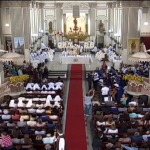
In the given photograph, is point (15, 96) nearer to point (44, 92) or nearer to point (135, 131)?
point (44, 92)

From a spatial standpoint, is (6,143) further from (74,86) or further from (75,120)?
(74,86)

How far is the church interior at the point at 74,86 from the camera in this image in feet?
30.9

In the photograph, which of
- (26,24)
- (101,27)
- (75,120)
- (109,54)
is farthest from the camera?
(101,27)

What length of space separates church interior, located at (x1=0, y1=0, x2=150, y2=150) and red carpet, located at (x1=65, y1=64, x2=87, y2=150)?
4cm

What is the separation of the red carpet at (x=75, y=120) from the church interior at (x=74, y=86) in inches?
1.5

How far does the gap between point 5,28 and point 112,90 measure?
47.8 feet

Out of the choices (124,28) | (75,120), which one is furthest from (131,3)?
(75,120)

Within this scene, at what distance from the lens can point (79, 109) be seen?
13.4 meters

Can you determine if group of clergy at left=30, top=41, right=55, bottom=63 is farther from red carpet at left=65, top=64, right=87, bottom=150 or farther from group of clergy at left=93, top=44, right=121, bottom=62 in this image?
red carpet at left=65, top=64, right=87, bottom=150

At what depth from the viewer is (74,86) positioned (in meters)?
17.7

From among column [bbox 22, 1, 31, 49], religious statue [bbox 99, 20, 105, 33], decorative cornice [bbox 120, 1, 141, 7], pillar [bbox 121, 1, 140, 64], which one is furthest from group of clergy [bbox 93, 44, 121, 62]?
column [bbox 22, 1, 31, 49]

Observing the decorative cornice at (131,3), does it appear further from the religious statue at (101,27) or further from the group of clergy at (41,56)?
the religious statue at (101,27)

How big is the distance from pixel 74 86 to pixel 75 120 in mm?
5688

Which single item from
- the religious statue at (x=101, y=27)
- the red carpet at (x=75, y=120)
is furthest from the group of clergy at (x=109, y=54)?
the religious statue at (x=101, y=27)
